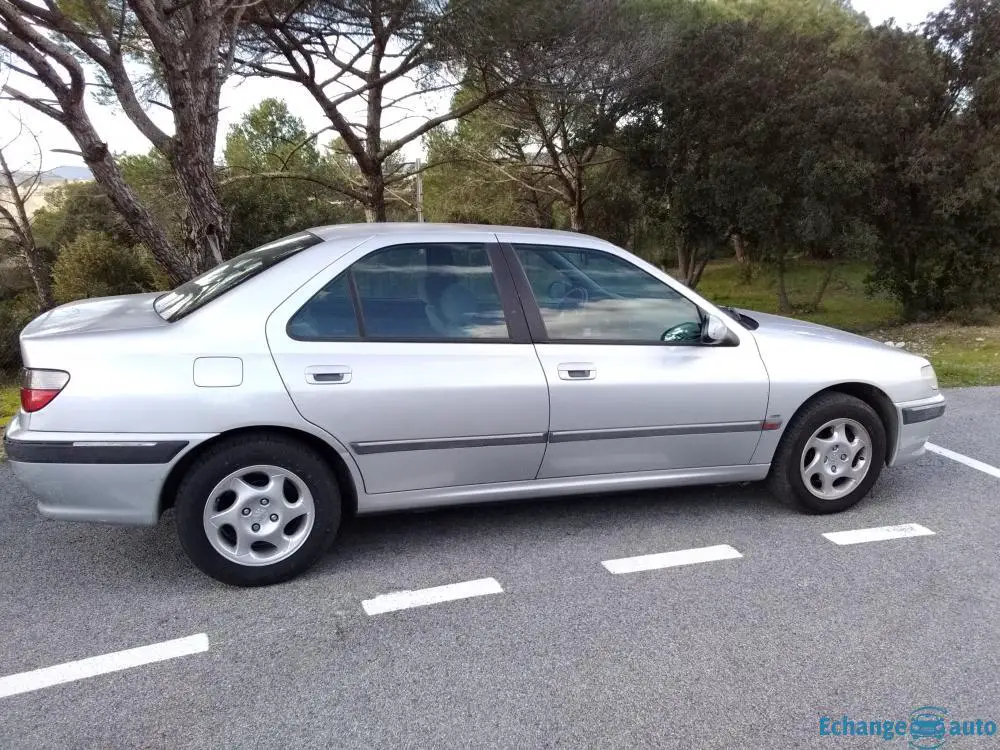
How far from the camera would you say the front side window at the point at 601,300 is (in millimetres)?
3570

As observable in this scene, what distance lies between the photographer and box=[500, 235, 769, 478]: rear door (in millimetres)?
3500

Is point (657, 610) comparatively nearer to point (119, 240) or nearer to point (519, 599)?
point (519, 599)

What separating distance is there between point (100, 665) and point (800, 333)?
142 inches

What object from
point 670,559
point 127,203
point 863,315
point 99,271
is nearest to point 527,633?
point 670,559

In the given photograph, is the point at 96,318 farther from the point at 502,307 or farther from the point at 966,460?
the point at 966,460

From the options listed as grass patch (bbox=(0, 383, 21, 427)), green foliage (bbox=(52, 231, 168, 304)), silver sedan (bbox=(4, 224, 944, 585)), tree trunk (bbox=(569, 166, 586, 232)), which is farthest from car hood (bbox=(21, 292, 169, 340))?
green foliage (bbox=(52, 231, 168, 304))

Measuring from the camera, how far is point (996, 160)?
11.4 meters

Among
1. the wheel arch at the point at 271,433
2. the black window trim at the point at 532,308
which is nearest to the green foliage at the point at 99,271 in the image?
the wheel arch at the point at 271,433

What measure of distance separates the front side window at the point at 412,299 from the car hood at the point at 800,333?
58.5 inches

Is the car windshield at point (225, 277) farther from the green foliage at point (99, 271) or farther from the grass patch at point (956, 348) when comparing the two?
the green foliage at point (99, 271)

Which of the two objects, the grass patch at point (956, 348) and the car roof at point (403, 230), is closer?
the car roof at point (403, 230)

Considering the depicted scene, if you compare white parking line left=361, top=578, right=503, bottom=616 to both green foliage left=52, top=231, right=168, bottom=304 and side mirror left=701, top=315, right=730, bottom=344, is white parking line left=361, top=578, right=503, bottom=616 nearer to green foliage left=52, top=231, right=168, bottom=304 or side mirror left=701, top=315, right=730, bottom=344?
side mirror left=701, top=315, right=730, bottom=344

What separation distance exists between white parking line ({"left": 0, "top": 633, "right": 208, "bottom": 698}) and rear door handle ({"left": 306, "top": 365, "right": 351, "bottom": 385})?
108 cm

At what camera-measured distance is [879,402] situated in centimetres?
404
